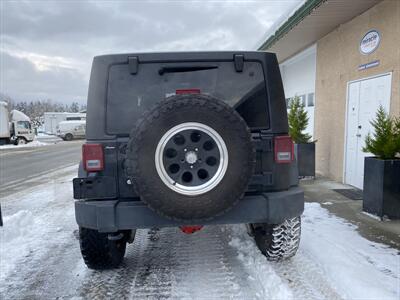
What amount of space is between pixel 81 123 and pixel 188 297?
121 feet

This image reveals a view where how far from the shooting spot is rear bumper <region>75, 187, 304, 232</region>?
9.10 feet

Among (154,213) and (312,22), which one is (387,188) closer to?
(154,213)

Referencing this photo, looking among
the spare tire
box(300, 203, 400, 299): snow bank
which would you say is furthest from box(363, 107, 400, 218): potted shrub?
the spare tire

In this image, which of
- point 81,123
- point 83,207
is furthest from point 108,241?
point 81,123

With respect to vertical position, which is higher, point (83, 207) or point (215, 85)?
point (215, 85)

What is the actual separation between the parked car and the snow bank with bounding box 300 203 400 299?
27.8 meters

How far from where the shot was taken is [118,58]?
9.89 feet

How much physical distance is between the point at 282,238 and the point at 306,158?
5.68 meters

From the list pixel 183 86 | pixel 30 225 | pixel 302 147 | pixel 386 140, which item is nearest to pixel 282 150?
pixel 183 86

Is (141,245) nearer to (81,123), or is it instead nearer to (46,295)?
(46,295)

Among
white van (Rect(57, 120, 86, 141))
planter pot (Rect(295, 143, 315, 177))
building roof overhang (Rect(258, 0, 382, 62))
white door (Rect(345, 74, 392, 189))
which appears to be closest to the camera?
white door (Rect(345, 74, 392, 189))

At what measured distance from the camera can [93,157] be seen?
2.84 metres

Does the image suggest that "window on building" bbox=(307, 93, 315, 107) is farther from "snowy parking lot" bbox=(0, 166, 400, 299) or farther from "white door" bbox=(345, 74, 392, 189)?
"snowy parking lot" bbox=(0, 166, 400, 299)

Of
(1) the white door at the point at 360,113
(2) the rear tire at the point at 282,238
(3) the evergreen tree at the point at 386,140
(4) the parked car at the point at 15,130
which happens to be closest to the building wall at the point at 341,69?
(1) the white door at the point at 360,113
